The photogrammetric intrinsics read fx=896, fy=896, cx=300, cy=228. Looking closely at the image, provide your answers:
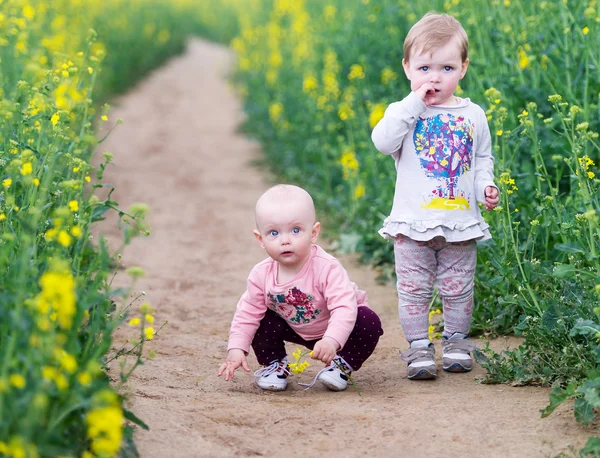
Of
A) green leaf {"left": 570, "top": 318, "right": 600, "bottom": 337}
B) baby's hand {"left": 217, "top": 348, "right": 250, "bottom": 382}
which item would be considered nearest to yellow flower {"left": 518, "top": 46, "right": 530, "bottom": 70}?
green leaf {"left": 570, "top": 318, "right": 600, "bottom": 337}

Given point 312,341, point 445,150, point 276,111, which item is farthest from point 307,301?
point 276,111

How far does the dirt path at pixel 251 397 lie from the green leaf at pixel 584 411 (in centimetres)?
6

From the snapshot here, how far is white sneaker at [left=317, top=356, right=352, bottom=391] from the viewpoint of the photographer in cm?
351

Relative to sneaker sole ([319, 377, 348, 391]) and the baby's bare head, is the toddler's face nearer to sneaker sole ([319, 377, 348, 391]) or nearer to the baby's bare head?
the baby's bare head

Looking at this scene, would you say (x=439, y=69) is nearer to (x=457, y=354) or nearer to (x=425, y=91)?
(x=425, y=91)

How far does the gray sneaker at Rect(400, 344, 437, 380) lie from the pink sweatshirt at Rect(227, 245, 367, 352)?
0.31m

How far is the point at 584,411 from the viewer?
283cm

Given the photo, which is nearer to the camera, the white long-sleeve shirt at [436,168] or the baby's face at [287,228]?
the baby's face at [287,228]

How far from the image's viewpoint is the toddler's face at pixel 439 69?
11.5 feet

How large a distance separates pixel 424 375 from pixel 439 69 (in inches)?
48.1

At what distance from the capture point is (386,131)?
3553 mm

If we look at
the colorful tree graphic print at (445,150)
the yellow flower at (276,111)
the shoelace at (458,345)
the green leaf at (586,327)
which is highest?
the yellow flower at (276,111)

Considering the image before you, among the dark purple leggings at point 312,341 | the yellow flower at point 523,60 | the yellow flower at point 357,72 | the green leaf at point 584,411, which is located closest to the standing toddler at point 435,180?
the dark purple leggings at point 312,341

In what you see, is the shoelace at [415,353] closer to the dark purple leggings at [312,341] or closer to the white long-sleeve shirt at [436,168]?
the dark purple leggings at [312,341]
